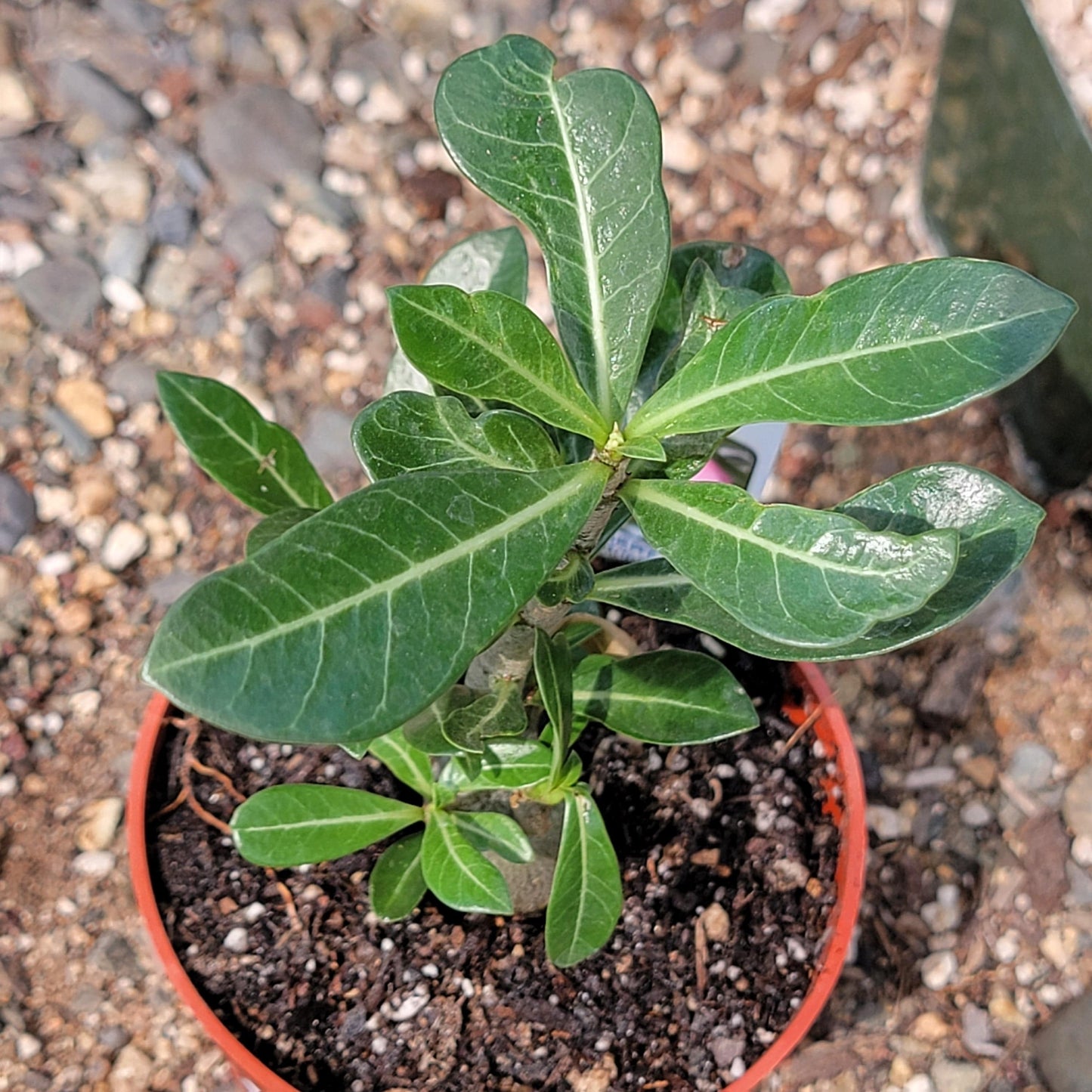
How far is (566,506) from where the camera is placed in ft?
2.44

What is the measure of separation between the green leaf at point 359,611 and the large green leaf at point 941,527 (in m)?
0.15

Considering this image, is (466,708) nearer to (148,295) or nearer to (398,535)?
(398,535)

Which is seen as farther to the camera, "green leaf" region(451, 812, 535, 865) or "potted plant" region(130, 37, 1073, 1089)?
"green leaf" region(451, 812, 535, 865)

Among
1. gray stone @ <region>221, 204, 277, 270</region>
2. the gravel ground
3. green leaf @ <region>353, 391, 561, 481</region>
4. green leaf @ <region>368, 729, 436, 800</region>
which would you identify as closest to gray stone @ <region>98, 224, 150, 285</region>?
the gravel ground

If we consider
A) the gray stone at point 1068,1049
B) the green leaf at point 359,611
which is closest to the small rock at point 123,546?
the green leaf at point 359,611

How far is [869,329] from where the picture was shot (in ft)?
2.38

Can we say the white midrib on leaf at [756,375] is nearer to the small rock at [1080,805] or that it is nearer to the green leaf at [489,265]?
the green leaf at [489,265]

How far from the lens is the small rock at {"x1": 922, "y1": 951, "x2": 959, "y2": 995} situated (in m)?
1.68

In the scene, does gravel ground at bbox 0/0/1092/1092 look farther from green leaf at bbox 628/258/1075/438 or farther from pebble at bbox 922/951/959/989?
green leaf at bbox 628/258/1075/438

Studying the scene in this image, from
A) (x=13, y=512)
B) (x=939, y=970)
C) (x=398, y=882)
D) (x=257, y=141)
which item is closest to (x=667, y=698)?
(x=398, y=882)

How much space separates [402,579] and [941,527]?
15.8 inches

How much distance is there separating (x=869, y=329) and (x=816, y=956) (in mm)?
812

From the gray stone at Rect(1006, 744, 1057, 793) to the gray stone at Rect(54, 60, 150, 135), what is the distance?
190cm

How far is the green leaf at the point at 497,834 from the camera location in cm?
113
